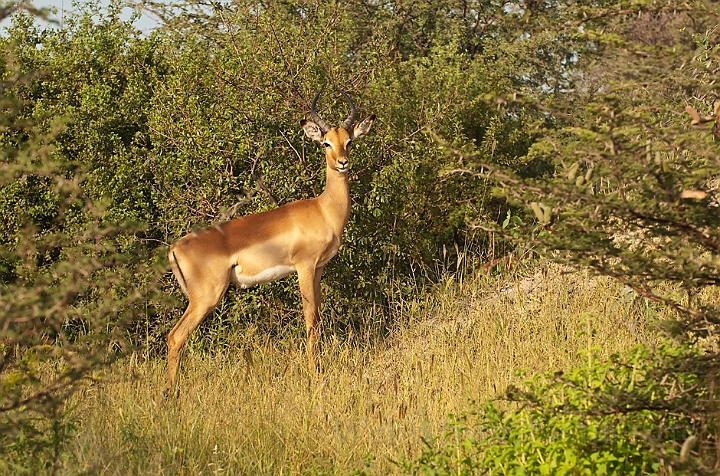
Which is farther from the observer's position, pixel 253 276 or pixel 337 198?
pixel 337 198

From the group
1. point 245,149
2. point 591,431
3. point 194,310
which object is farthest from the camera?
point 245,149

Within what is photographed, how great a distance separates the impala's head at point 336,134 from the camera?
7.55 m

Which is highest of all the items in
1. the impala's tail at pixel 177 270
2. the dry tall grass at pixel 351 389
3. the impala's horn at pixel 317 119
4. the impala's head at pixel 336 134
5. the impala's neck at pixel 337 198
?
the impala's horn at pixel 317 119

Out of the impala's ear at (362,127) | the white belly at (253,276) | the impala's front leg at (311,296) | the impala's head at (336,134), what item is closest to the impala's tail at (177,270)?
the white belly at (253,276)

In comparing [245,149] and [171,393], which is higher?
[245,149]

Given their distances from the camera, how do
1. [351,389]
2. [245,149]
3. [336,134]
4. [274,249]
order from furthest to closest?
[245,149]
[336,134]
[274,249]
[351,389]

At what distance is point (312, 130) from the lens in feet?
25.5

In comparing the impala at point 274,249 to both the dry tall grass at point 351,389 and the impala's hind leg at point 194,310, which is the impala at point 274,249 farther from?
the dry tall grass at point 351,389

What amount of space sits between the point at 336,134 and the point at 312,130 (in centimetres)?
27

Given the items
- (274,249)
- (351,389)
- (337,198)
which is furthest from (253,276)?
(351,389)

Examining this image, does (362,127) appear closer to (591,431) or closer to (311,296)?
(311,296)

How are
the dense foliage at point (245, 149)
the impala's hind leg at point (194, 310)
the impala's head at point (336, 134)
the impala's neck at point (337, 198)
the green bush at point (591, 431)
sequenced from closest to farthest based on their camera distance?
the green bush at point (591, 431)
the impala's hind leg at point (194, 310)
the impala's head at point (336, 134)
the impala's neck at point (337, 198)
the dense foliage at point (245, 149)

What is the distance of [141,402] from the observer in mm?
5641

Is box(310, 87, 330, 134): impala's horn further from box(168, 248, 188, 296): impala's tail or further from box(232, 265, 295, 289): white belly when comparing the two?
box(168, 248, 188, 296): impala's tail
